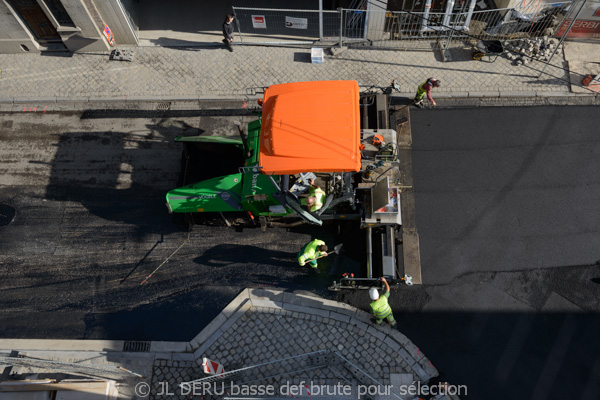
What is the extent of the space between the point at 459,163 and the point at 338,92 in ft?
15.2

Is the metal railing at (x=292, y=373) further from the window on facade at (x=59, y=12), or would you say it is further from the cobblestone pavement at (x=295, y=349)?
the window on facade at (x=59, y=12)

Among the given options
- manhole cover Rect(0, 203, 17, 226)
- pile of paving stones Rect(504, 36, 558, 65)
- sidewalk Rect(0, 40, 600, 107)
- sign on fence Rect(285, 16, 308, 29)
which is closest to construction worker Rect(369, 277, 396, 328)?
sidewalk Rect(0, 40, 600, 107)

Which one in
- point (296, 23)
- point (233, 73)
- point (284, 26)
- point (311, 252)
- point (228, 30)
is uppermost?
point (284, 26)

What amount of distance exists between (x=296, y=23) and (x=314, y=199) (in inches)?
300

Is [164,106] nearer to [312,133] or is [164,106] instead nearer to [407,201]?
[312,133]

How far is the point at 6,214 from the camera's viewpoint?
36.6 ft

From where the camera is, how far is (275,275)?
10.1 meters

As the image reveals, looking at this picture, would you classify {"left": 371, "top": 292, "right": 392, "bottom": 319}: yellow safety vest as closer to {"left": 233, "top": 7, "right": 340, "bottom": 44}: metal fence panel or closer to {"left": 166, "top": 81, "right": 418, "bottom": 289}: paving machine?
{"left": 166, "top": 81, "right": 418, "bottom": 289}: paving machine

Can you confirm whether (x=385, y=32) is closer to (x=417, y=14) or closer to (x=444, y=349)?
(x=417, y=14)

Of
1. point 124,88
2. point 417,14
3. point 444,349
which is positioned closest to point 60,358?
point 124,88

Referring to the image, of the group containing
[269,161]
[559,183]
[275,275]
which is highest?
[559,183]

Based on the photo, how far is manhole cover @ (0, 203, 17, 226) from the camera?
36.3 feet

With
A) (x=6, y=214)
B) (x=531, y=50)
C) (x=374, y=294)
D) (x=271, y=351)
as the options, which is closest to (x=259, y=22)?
(x=531, y=50)

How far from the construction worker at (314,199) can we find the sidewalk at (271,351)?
2.44 meters
